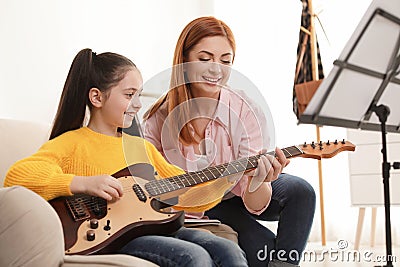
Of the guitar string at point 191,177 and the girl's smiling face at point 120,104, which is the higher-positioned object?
the girl's smiling face at point 120,104

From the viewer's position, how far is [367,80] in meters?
1.17

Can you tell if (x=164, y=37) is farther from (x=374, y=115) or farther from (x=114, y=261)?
(x=114, y=261)

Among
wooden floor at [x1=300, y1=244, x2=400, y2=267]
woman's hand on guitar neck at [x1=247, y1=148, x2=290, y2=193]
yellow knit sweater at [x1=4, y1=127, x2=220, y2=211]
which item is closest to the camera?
yellow knit sweater at [x1=4, y1=127, x2=220, y2=211]

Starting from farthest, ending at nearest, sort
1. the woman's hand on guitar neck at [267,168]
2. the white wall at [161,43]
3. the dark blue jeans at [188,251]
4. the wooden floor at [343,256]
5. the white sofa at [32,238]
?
1. the wooden floor at [343,256]
2. the white wall at [161,43]
3. the woman's hand on guitar neck at [267,168]
4. the dark blue jeans at [188,251]
5. the white sofa at [32,238]

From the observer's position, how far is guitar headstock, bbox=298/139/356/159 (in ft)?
4.85

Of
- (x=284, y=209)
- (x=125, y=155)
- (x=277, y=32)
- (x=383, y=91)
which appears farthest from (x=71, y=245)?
(x=277, y=32)

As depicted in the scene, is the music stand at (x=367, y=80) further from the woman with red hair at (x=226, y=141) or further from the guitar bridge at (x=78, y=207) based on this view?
the guitar bridge at (x=78, y=207)

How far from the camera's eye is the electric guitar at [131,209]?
121 centimetres

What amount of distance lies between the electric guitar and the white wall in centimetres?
98

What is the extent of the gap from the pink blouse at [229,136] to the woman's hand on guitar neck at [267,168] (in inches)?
2.8

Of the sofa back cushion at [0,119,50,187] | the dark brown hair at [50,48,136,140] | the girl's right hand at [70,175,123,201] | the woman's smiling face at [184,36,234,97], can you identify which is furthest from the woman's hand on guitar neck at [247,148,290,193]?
the sofa back cushion at [0,119,50,187]

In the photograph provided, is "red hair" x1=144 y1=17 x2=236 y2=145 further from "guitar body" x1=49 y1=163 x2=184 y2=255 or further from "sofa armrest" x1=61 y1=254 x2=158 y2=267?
"sofa armrest" x1=61 y1=254 x2=158 y2=267

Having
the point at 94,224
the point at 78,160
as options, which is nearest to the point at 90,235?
the point at 94,224

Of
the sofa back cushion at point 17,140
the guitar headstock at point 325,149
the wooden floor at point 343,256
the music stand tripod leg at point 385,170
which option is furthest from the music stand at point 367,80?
the wooden floor at point 343,256
